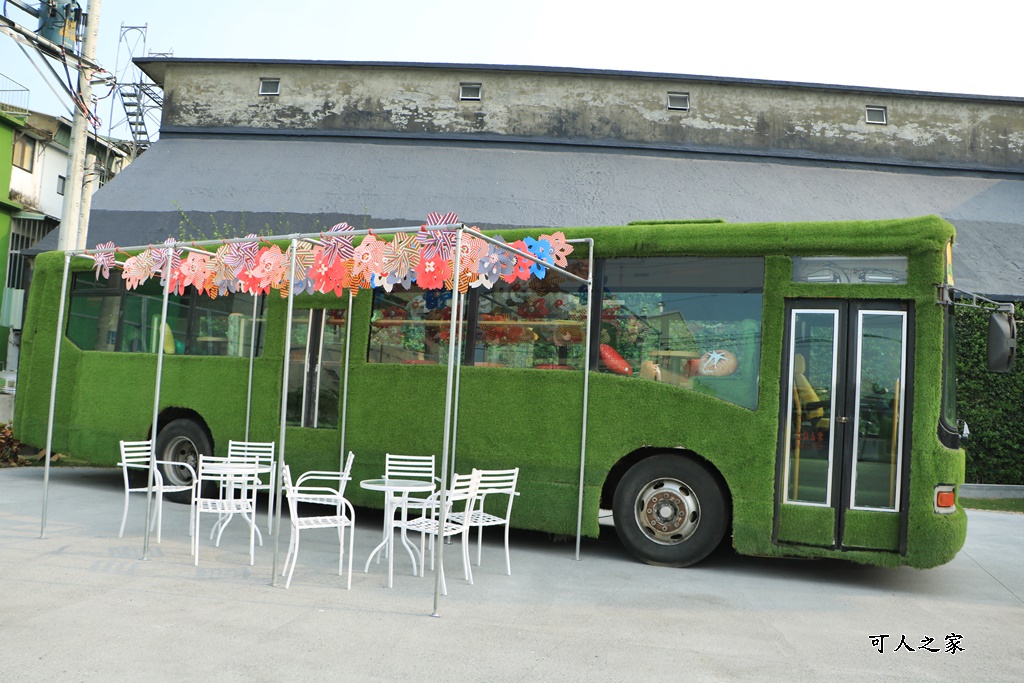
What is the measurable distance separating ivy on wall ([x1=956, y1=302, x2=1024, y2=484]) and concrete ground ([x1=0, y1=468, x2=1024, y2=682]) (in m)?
6.03

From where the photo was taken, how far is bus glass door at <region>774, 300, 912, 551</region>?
276 inches

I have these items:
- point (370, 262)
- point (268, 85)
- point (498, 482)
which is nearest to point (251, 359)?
point (370, 262)

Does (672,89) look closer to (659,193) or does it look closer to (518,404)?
(659,193)

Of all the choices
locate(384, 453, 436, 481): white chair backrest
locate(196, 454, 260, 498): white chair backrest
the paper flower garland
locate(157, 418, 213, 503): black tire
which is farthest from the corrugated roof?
locate(196, 454, 260, 498): white chair backrest

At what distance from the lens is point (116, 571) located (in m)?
6.64

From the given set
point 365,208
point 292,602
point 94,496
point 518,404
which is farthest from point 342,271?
point 365,208

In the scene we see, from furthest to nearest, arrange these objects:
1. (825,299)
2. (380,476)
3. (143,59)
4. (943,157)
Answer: (143,59) → (943,157) → (380,476) → (825,299)

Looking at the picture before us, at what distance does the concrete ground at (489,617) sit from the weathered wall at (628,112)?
12.3m

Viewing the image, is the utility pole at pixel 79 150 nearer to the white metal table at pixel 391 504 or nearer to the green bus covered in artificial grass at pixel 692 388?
the green bus covered in artificial grass at pixel 692 388

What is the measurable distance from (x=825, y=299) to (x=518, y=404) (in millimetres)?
2970

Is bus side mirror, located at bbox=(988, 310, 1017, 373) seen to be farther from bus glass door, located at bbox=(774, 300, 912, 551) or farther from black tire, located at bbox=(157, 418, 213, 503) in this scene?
black tire, located at bbox=(157, 418, 213, 503)

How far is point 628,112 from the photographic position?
19.1 m

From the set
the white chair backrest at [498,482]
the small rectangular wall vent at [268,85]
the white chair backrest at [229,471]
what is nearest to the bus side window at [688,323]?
the white chair backrest at [498,482]

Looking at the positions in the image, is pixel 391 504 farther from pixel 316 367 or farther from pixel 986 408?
pixel 986 408
